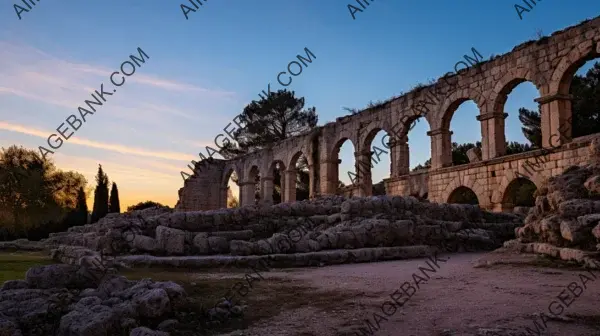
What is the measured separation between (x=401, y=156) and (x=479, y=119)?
12.8 ft

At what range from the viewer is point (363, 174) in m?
21.1

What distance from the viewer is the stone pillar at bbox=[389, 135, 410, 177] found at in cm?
1944

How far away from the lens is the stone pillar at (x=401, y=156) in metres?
19.4

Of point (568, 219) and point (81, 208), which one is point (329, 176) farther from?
point (81, 208)

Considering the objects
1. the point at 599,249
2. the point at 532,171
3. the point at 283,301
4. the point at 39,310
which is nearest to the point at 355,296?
the point at 283,301

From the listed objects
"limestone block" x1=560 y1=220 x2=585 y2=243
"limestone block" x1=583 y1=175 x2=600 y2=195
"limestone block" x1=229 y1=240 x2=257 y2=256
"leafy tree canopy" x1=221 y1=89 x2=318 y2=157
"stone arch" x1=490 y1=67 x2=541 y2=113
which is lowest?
"limestone block" x1=229 y1=240 x2=257 y2=256

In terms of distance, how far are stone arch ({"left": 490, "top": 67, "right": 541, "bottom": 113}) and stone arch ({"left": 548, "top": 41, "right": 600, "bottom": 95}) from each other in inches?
27.7

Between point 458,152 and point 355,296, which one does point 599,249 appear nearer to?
point 355,296

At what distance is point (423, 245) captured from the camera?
10188 mm

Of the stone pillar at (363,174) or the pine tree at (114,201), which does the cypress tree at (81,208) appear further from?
the stone pillar at (363,174)

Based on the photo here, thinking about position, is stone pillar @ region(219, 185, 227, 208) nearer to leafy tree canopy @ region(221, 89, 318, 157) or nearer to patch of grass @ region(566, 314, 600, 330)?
leafy tree canopy @ region(221, 89, 318, 157)

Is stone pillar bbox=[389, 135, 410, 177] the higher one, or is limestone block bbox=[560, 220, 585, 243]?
stone pillar bbox=[389, 135, 410, 177]

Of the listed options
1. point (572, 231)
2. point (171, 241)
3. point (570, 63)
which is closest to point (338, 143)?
point (570, 63)

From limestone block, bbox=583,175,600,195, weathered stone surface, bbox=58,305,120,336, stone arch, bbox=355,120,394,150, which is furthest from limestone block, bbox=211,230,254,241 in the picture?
stone arch, bbox=355,120,394,150
